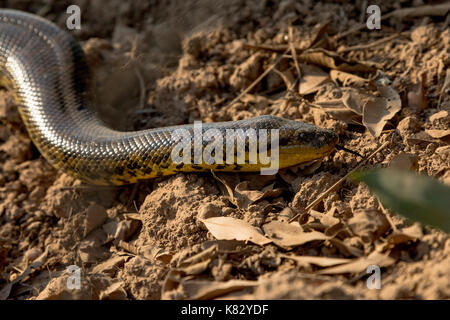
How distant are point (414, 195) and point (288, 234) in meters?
1.33

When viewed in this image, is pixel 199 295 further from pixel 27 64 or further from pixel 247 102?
pixel 27 64

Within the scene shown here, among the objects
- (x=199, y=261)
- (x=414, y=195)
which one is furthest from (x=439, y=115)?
(x=199, y=261)

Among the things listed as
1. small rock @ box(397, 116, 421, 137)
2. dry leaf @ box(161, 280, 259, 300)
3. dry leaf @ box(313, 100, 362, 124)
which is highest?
dry leaf @ box(313, 100, 362, 124)

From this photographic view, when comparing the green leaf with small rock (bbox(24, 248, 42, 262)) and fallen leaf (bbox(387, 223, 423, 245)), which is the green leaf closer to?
fallen leaf (bbox(387, 223, 423, 245))

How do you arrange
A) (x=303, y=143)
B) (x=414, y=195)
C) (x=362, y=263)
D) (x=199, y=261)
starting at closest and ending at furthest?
(x=414, y=195) < (x=362, y=263) < (x=199, y=261) < (x=303, y=143)

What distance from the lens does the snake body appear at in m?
4.44

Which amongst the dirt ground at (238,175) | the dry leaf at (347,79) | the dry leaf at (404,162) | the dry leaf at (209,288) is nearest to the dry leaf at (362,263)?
the dirt ground at (238,175)

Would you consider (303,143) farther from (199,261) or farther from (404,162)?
(199,261)

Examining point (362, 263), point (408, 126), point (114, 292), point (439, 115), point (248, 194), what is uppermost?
point (439, 115)

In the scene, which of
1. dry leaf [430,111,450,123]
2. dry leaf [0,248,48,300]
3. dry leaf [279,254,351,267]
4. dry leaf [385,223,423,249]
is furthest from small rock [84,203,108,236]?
dry leaf [430,111,450,123]

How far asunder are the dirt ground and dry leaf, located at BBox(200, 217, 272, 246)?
0.04m

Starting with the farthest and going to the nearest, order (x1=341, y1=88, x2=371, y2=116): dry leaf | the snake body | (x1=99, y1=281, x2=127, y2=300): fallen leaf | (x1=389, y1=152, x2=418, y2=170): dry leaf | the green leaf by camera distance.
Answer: (x1=341, y1=88, x2=371, y2=116): dry leaf < the snake body < (x1=389, y1=152, x2=418, y2=170): dry leaf < (x1=99, y1=281, x2=127, y2=300): fallen leaf < the green leaf

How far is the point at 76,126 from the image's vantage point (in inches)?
209

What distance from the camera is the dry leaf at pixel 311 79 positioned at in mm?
5051
